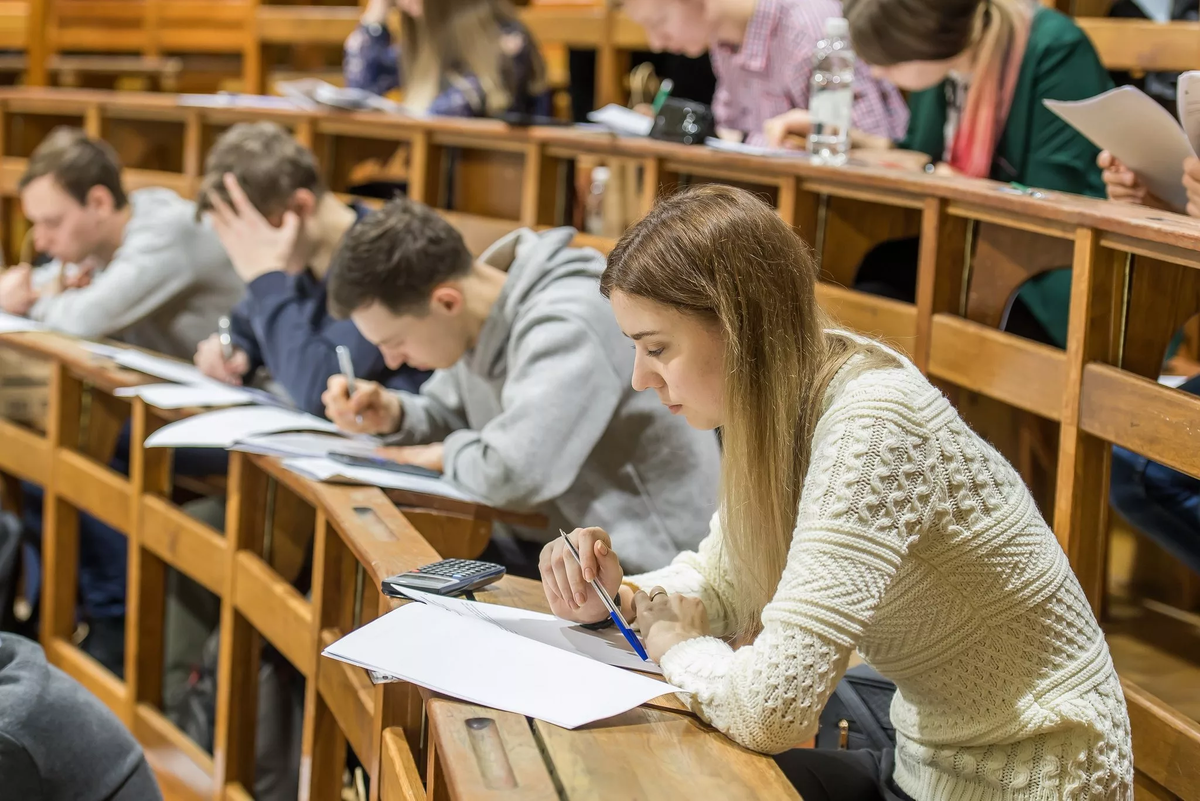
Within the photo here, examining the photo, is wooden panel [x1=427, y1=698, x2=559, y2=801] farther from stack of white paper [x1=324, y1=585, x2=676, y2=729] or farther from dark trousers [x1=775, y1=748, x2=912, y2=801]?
dark trousers [x1=775, y1=748, x2=912, y2=801]

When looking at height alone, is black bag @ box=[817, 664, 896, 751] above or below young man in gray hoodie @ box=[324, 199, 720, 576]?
below

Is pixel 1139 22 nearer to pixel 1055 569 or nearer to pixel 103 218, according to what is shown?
pixel 1055 569

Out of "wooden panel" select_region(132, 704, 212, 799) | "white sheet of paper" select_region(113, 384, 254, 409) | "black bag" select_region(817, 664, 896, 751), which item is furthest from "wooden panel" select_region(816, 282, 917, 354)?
"wooden panel" select_region(132, 704, 212, 799)

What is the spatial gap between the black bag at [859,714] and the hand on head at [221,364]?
1547mm

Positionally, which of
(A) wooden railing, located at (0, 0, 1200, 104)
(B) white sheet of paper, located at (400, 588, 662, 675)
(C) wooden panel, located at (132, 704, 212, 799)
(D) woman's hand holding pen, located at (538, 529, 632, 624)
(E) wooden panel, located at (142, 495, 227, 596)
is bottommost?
(C) wooden panel, located at (132, 704, 212, 799)

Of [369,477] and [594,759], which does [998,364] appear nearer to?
[369,477]

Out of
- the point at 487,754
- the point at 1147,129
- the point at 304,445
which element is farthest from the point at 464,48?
the point at 487,754

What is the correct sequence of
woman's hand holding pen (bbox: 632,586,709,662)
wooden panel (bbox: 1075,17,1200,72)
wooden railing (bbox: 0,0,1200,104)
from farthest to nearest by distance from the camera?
wooden railing (bbox: 0,0,1200,104) → wooden panel (bbox: 1075,17,1200,72) → woman's hand holding pen (bbox: 632,586,709,662)

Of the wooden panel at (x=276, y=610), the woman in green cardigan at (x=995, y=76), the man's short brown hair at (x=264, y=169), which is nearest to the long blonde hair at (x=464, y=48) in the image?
the man's short brown hair at (x=264, y=169)

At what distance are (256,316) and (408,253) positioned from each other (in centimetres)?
68

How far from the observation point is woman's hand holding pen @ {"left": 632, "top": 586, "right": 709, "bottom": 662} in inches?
47.2

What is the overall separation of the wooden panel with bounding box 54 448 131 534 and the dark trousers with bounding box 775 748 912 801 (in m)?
1.69

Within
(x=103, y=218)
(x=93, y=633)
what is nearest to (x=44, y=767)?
(x=93, y=633)

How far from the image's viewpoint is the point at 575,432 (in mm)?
1893
